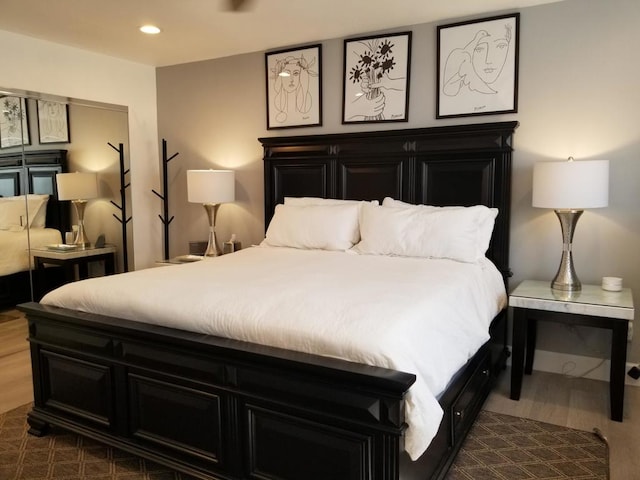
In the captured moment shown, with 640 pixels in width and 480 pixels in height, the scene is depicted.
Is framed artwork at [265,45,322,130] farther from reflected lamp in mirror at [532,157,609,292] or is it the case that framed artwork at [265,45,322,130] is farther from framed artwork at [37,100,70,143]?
reflected lamp in mirror at [532,157,609,292]

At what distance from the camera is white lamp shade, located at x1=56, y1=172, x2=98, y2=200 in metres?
4.02

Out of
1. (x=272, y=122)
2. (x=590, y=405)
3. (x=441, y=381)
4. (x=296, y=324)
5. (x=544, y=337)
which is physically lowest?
(x=590, y=405)

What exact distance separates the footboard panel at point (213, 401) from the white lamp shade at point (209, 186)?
6.14 feet

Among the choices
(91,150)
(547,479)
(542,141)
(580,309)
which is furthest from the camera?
(91,150)

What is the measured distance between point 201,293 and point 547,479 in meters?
1.71

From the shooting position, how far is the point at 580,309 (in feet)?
8.87

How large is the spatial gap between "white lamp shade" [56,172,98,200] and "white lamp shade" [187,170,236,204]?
856mm

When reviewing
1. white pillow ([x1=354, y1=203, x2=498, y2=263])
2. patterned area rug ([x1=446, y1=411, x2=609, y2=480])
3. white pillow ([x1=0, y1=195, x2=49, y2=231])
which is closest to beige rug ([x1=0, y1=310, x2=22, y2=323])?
white pillow ([x1=0, y1=195, x2=49, y2=231])

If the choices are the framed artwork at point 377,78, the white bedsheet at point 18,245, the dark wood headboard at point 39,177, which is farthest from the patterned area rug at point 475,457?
the framed artwork at point 377,78

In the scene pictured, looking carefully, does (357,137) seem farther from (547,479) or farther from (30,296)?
(30,296)

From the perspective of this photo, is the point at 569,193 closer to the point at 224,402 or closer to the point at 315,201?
the point at 315,201

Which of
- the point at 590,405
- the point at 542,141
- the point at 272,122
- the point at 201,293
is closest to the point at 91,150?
the point at 272,122

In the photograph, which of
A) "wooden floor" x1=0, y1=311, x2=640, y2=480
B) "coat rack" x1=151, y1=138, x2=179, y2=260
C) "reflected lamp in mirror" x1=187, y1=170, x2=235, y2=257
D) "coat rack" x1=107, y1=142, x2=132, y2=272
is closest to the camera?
"wooden floor" x1=0, y1=311, x2=640, y2=480

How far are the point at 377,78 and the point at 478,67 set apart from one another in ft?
2.49
